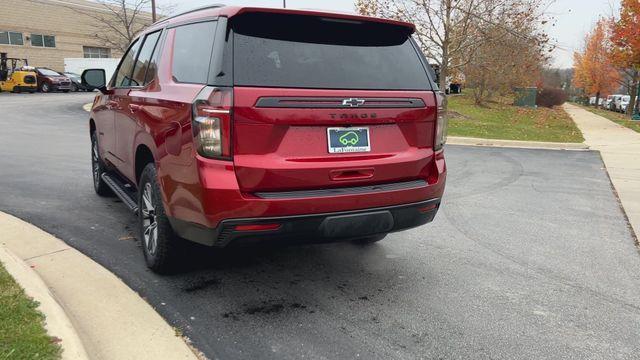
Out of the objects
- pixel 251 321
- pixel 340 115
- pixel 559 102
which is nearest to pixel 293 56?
pixel 340 115

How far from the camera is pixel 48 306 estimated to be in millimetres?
3018

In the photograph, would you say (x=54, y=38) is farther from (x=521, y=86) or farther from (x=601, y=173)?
(x=601, y=173)

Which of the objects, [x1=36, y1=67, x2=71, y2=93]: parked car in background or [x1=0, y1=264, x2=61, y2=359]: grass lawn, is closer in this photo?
[x1=0, y1=264, x2=61, y2=359]: grass lawn

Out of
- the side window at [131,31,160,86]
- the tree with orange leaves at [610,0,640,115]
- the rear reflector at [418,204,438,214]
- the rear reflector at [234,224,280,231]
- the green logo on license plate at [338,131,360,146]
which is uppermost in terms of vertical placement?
the tree with orange leaves at [610,0,640,115]

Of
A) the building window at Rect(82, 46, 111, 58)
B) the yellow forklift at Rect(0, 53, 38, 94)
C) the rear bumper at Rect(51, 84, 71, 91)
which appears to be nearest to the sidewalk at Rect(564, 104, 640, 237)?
the rear bumper at Rect(51, 84, 71, 91)

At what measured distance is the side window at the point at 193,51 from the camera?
3.24m

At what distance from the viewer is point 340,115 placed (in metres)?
3.21

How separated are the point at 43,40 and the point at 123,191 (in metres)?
56.4

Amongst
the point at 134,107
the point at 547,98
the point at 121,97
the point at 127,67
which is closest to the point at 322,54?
the point at 134,107

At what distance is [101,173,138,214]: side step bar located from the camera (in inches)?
176

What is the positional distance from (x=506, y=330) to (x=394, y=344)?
0.76m

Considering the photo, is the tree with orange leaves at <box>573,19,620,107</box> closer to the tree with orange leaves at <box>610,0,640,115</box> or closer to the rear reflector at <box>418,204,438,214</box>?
the tree with orange leaves at <box>610,0,640,115</box>

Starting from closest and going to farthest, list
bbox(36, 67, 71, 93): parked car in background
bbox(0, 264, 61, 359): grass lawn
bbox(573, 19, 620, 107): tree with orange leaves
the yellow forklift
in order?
bbox(0, 264, 61, 359): grass lawn, the yellow forklift, bbox(36, 67, 71, 93): parked car in background, bbox(573, 19, 620, 107): tree with orange leaves

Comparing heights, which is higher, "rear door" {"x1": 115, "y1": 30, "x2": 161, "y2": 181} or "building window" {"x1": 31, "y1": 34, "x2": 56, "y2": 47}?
"building window" {"x1": 31, "y1": 34, "x2": 56, "y2": 47}
